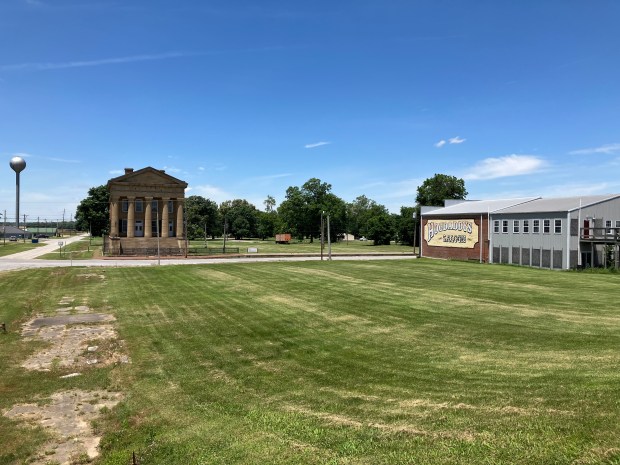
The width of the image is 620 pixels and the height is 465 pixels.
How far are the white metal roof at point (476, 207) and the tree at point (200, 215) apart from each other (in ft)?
311

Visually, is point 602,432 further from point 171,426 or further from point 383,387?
point 171,426

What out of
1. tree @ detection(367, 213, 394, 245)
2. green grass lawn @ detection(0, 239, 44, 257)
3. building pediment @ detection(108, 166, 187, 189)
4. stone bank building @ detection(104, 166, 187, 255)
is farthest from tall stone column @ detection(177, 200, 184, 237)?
tree @ detection(367, 213, 394, 245)

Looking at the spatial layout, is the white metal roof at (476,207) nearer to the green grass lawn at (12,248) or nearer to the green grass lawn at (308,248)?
the green grass lawn at (308,248)

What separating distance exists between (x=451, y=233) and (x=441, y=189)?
198 feet

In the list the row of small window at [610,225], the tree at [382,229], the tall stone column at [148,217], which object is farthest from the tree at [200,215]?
the row of small window at [610,225]

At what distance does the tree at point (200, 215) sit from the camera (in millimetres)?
146500

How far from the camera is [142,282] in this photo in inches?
1358

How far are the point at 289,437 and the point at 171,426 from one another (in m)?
2.51

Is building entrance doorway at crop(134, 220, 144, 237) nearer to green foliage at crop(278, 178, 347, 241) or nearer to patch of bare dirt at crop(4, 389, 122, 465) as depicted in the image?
green foliage at crop(278, 178, 347, 241)

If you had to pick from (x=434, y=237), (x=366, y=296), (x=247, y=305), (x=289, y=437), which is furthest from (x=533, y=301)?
(x=434, y=237)

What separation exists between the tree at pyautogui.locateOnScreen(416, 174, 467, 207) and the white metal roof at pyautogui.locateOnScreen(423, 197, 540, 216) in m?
50.7

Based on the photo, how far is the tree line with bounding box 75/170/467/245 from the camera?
110625 mm

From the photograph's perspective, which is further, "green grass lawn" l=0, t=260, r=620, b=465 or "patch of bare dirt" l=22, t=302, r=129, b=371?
"patch of bare dirt" l=22, t=302, r=129, b=371

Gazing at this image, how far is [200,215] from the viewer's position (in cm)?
14875
